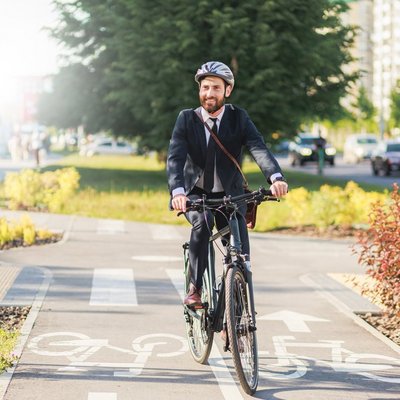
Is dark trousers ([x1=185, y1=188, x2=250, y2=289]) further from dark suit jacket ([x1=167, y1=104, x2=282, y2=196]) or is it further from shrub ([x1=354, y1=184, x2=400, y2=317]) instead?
shrub ([x1=354, y1=184, x2=400, y2=317])

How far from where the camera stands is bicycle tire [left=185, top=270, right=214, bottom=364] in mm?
7477

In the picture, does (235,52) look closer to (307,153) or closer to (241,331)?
(241,331)

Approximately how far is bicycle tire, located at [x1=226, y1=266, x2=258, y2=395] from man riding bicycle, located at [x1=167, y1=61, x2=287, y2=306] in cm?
42

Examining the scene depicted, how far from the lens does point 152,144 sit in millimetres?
38156

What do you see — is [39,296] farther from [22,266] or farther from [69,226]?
[69,226]

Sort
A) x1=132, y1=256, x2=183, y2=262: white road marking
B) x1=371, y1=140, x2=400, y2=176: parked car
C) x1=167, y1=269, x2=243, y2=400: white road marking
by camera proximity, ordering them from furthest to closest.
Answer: x1=371, y1=140, x2=400, y2=176: parked car → x1=132, y1=256, x2=183, y2=262: white road marking → x1=167, y1=269, x2=243, y2=400: white road marking

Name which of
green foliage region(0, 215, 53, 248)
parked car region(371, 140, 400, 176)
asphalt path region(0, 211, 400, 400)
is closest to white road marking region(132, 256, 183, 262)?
asphalt path region(0, 211, 400, 400)

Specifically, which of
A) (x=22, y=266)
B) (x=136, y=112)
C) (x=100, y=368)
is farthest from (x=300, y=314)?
(x=136, y=112)

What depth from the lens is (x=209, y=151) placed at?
738cm

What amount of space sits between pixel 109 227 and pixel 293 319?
386 inches

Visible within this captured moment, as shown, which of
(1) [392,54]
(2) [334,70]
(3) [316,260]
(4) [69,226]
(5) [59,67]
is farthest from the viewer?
(1) [392,54]

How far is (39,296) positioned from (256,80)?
2335 centimetres

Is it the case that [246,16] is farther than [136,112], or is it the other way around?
[136,112]

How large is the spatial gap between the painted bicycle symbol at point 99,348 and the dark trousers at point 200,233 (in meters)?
0.76
